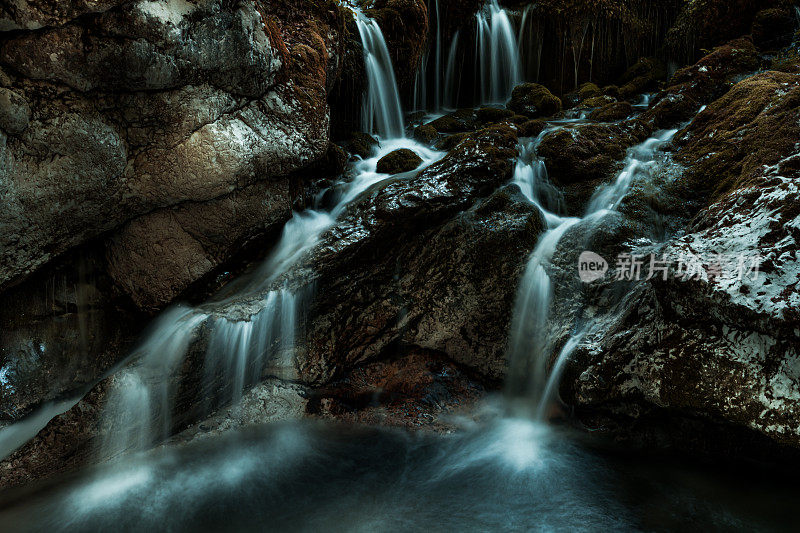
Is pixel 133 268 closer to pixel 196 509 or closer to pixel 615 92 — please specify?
pixel 196 509

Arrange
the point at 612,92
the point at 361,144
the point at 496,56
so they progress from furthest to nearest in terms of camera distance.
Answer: the point at 496,56
the point at 612,92
the point at 361,144

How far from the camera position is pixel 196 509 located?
3.81 meters

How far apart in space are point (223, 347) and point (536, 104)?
31.1 feet

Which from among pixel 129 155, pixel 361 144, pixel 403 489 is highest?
pixel 361 144

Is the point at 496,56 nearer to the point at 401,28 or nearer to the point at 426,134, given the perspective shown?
the point at 401,28

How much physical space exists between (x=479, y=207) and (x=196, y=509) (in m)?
4.60

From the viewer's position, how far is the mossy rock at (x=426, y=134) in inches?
382

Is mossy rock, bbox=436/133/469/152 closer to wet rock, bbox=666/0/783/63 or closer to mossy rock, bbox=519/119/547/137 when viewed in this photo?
mossy rock, bbox=519/119/547/137

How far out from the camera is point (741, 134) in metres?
5.97

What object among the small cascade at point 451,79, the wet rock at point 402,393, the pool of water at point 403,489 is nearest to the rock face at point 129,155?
the pool of water at point 403,489

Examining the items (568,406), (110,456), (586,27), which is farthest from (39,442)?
(586,27)

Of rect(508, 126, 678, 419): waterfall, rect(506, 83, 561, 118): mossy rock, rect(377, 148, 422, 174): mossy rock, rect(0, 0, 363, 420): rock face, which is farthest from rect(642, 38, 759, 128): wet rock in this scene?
rect(0, 0, 363, 420): rock face

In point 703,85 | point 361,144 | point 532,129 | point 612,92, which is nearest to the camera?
point 532,129

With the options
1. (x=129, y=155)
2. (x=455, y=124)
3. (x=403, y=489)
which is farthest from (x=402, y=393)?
(x=455, y=124)
